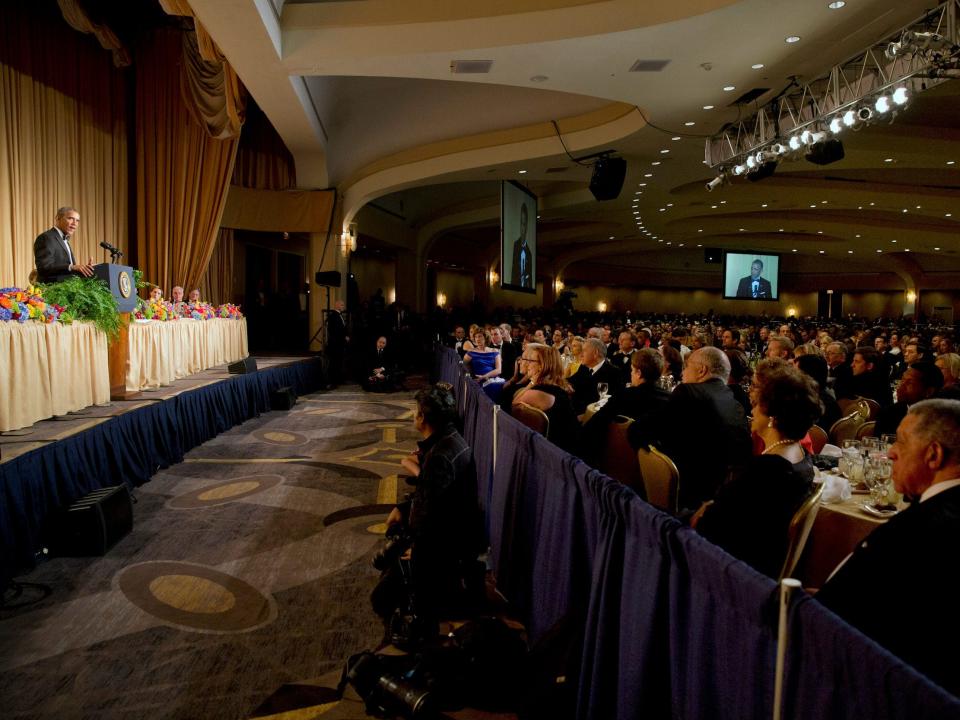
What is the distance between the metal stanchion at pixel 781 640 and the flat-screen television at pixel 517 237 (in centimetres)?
1027

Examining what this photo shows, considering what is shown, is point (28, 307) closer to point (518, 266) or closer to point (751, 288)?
point (518, 266)

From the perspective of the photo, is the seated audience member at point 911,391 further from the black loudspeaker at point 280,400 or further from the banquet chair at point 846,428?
the black loudspeaker at point 280,400

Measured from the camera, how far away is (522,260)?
42.3ft

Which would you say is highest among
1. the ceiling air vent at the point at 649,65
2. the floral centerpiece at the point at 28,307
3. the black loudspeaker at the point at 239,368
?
the ceiling air vent at the point at 649,65

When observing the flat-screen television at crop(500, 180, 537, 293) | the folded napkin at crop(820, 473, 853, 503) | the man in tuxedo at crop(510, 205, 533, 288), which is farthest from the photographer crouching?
the man in tuxedo at crop(510, 205, 533, 288)

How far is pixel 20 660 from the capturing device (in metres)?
2.76

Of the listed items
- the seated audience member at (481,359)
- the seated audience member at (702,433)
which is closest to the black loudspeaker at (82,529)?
the seated audience member at (702,433)

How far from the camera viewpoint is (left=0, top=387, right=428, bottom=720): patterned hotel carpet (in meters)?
2.55

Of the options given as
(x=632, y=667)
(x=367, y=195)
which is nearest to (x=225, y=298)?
(x=367, y=195)

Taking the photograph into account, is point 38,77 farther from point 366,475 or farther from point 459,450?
point 459,450

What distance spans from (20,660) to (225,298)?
11354 mm

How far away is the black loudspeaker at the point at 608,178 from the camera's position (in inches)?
419

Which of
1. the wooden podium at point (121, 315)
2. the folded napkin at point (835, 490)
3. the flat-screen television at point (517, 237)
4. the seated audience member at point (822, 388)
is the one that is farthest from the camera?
the flat-screen television at point (517, 237)

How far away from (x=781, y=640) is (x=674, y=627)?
0.40 m
